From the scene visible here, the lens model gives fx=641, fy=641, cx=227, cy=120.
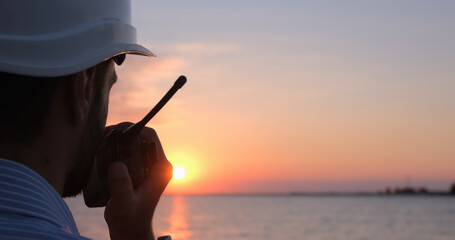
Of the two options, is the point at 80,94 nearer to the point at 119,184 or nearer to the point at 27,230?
the point at 119,184

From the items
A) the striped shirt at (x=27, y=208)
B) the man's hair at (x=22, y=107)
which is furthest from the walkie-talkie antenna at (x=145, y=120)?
the striped shirt at (x=27, y=208)

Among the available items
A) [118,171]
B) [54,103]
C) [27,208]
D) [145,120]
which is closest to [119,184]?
[118,171]

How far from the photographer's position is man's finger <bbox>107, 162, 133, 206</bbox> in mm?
1447

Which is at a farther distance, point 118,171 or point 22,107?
point 118,171

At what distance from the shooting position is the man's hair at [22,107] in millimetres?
1248

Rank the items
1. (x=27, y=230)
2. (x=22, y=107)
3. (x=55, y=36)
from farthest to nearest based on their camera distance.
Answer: (x=55, y=36), (x=22, y=107), (x=27, y=230)

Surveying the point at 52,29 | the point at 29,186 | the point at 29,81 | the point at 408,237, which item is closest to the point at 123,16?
the point at 52,29

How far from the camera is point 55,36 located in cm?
137

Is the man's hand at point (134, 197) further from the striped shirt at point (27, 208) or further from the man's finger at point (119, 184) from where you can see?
the striped shirt at point (27, 208)

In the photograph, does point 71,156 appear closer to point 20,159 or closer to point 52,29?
point 20,159

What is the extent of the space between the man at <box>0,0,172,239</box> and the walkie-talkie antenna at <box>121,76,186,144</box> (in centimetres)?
10

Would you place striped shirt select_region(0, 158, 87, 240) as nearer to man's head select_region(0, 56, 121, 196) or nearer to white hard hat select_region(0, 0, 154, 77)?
man's head select_region(0, 56, 121, 196)

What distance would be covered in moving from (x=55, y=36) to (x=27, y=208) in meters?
0.44

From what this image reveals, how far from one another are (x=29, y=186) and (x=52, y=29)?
16.1 inches
